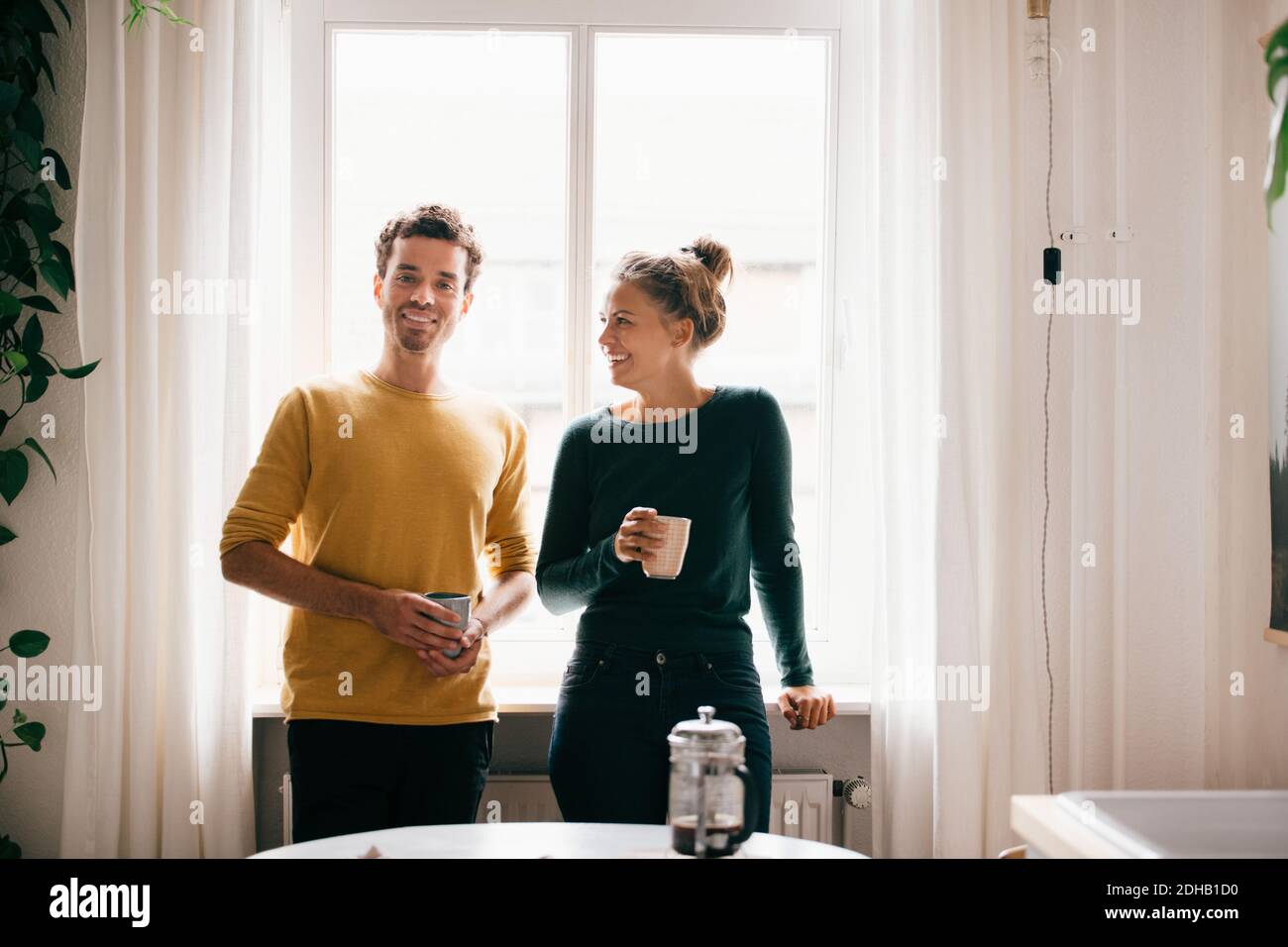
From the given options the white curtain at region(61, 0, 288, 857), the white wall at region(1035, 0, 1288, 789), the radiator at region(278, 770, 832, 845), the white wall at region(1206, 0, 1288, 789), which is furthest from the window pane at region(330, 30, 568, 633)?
the white wall at region(1206, 0, 1288, 789)

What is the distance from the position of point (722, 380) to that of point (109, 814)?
5.25 feet

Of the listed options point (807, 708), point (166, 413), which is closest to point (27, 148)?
point (166, 413)

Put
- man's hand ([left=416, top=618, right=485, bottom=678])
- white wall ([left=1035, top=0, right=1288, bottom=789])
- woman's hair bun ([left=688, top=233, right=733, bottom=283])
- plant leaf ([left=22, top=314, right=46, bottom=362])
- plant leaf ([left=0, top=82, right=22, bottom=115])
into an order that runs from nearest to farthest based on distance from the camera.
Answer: man's hand ([left=416, top=618, right=485, bottom=678]), woman's hair bun ([left=688, top=233, right=733, bottom=283]), plant leaf ([left=0, top=82, right=22, bottom=115]), plant leaf ([left=22, top=314, right=46, bottom=362]), white wall ([left=1035, top=0, right=1288, bottom=789])

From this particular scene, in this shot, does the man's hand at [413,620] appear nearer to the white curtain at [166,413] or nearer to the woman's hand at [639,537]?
the woman's hand at [639,537]

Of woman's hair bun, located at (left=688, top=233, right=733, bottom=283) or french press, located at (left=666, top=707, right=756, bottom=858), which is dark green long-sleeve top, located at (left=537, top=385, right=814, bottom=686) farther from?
french press, located at (left=666, top=707, right=756, bottom=858)

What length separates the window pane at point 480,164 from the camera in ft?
7.58

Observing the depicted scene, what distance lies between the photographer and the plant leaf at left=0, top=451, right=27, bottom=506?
2010mm

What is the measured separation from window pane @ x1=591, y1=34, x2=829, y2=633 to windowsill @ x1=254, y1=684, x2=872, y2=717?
1.05ft

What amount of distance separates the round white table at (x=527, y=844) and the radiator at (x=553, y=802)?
32.4 inches

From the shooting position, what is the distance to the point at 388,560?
1744mm

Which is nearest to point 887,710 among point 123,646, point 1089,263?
point 1089,263

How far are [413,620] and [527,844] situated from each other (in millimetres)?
511
